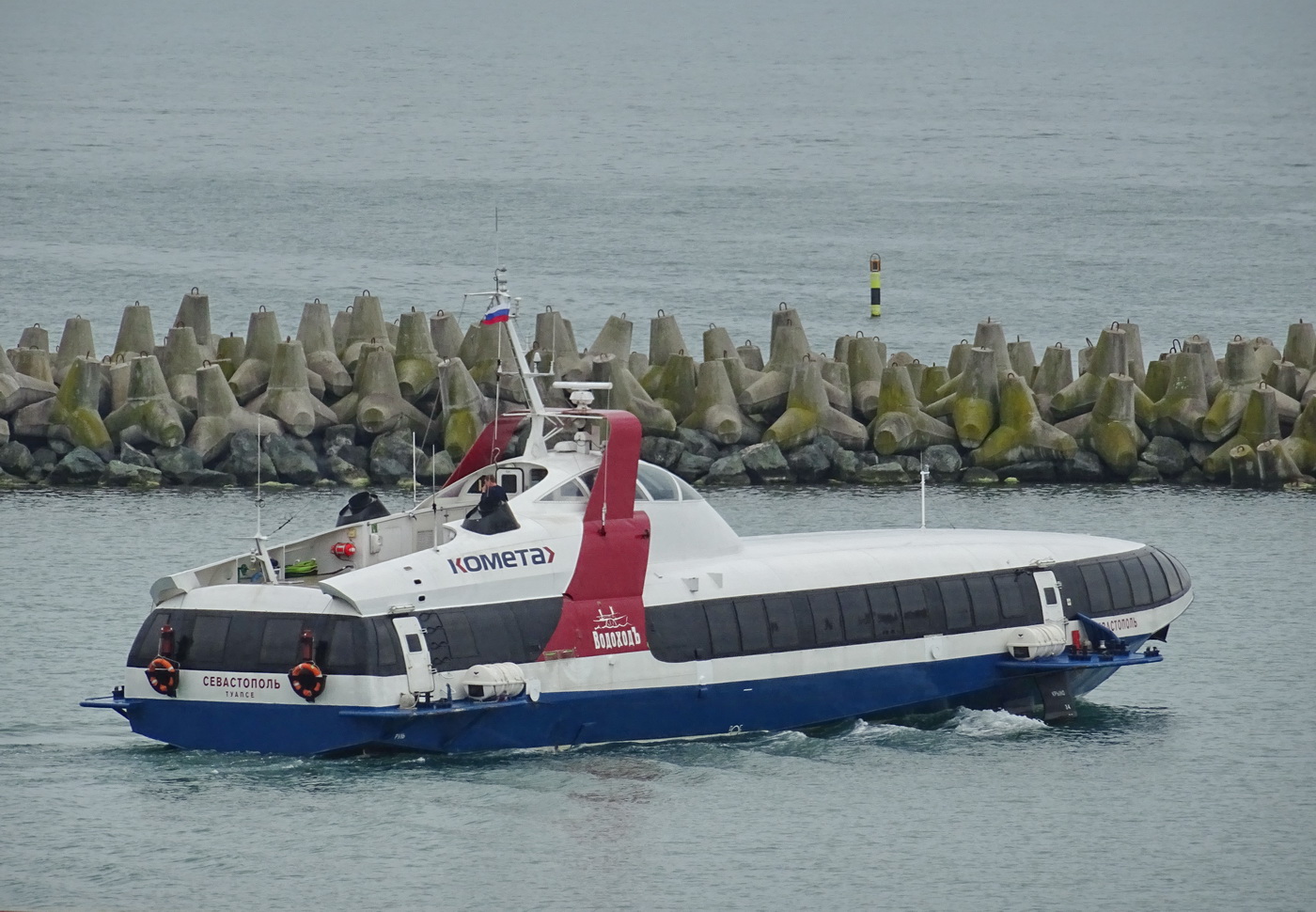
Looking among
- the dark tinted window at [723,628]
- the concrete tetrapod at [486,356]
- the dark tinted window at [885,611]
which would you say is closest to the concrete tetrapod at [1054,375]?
the concrete tetrapod at [486,356]

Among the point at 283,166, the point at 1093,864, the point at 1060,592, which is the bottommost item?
the point at 1093,864

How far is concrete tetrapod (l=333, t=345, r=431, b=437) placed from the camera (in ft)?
171

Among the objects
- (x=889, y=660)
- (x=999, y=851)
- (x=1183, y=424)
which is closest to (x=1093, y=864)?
(x=999, y=851)

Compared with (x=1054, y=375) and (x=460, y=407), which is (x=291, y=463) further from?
(x=1054, y=375)

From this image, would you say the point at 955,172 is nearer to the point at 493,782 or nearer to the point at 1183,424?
the point at 1183,424

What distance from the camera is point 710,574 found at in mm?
31953

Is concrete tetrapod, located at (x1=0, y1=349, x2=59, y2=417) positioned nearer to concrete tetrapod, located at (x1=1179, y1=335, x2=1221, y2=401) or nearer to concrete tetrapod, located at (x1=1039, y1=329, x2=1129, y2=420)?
concrete tetrapod, located at (x1=1039, y1=329, x2=1129, y2=420)

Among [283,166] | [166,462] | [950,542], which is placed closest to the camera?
[950,542]

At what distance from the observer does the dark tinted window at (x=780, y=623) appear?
1265 inches

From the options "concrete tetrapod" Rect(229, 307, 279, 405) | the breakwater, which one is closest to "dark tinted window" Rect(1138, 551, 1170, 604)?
the breakwater

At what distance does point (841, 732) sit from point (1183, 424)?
22422 millimetres

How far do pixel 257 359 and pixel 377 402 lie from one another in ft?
11.6

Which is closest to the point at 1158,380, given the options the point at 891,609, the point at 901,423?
the point at 901,423

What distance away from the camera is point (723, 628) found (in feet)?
104
